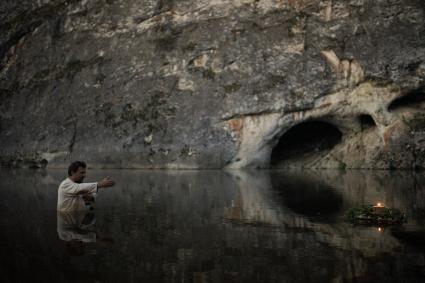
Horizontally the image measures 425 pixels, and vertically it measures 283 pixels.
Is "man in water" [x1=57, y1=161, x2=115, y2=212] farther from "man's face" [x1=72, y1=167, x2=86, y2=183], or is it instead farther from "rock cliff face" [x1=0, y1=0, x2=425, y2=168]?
"rock cliff face" [x1=0, y1=0, x2=425, y2=168]

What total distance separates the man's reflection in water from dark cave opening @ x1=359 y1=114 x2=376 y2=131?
1060 inches

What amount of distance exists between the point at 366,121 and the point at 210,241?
30439mm

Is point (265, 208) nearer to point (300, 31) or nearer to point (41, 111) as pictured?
point (300, 31)

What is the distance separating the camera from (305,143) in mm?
43688

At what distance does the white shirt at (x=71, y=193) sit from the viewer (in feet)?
47.9

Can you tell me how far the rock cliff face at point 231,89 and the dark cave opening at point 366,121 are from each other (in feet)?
0.33

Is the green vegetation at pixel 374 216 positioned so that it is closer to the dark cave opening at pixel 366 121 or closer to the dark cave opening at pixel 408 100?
A: the dark cave opening at pixel 408 100

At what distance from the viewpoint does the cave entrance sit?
138 feet

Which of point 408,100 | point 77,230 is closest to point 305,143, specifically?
point 408,100

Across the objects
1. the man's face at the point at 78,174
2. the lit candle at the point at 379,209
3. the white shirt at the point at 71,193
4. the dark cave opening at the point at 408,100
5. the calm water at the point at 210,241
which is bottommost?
the calm water at the point at 210,241

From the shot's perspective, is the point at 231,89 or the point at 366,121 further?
the point at 231,89

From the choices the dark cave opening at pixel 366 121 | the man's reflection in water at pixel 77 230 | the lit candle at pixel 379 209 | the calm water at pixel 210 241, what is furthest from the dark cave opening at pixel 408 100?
the man's reflection in water at pixel 77 230

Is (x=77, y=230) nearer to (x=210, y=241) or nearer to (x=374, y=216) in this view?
(x=210, y=241)

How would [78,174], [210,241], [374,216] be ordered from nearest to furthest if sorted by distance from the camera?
[210,241]
[374,216]
[78,174]
